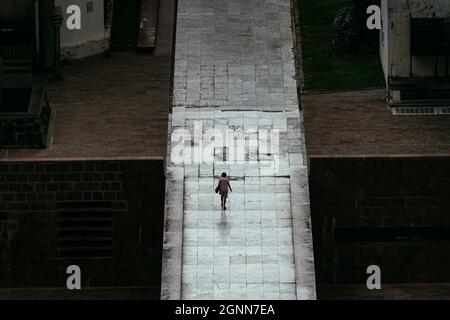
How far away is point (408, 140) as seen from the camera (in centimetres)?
7494

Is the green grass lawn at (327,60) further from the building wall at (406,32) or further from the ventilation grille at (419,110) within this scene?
the ventilation grille at (419,110)

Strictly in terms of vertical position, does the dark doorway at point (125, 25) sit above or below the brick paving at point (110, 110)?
above

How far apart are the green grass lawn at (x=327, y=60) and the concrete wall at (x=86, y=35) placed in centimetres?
716

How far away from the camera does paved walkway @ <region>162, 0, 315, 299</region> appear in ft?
229

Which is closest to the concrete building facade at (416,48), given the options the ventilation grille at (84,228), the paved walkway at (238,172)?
the paved walkway at (238,172)

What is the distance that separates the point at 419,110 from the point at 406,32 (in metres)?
2.63

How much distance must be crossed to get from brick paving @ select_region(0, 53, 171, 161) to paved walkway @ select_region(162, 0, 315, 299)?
0.80 meters

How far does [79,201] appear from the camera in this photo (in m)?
73.6

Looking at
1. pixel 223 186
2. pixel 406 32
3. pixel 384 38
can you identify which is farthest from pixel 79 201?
pixel 384 38

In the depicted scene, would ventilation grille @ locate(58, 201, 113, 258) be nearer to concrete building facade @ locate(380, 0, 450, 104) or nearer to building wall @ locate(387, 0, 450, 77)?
concrete building facade @ locate(380, 0, 450, 104)

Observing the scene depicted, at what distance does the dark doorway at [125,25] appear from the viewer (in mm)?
84312

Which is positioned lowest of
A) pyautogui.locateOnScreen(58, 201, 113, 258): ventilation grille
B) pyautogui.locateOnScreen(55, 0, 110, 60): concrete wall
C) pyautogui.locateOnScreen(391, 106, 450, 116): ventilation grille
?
pyautogui.locateOnScreen(58, 201, 113, 258): ventilation grille

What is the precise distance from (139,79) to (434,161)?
40.6ft

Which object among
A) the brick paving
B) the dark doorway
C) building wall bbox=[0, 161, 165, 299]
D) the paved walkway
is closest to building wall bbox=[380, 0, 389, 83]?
the paved walkway
